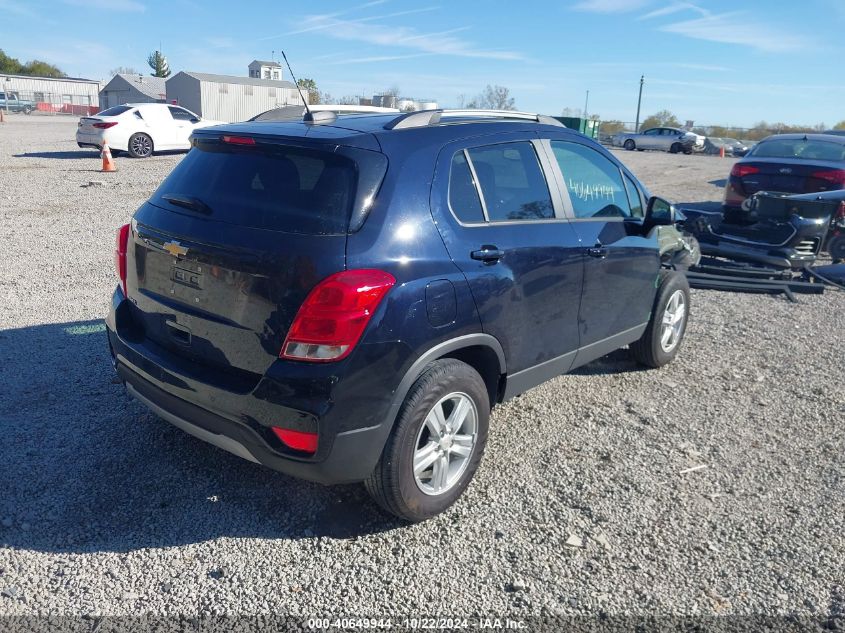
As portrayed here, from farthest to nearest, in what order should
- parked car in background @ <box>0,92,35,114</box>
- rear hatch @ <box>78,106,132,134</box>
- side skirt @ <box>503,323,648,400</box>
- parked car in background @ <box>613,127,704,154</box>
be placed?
parked car in background @ <box>0,92,35,114</box> → parked car in background @ <box>613,127,704,154</box> → rear hatch @ <box>78,106,132,134</box> → side skirt @ <box>503,323,648,400</box>

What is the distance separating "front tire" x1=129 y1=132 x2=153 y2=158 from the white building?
52.1 meters

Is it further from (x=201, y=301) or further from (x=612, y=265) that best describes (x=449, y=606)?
(x=612, y=265)

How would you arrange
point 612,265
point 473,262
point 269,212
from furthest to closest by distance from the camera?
point 612,265
point 473,262
point 269,212

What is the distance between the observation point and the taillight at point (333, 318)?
9.32 feet

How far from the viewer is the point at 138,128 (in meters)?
19.6

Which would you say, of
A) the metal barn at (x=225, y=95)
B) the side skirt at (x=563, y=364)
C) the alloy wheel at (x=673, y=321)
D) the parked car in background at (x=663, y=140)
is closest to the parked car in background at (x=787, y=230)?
the alloy wheel at (x=673, y=321)

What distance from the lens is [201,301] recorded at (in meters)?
3.18

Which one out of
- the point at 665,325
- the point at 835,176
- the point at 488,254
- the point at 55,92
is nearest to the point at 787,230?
the point at 835,176

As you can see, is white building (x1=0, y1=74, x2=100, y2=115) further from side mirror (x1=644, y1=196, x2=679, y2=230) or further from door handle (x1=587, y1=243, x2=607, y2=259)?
door handle (x1=587, y1=243, x2=607, y2=259)

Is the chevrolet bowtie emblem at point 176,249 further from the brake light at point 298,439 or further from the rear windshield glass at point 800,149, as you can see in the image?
the rear windshield glass at point 800,149

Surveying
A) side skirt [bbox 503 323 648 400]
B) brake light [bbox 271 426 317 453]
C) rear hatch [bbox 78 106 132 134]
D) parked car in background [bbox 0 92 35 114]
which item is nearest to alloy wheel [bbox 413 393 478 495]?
side skirt [bbox 503 323 648 400]

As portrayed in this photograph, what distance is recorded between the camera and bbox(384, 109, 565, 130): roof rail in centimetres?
343

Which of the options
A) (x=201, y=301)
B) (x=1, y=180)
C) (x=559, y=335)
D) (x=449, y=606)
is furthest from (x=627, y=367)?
(x=1, y=180)

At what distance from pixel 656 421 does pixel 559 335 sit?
1.09 meters
